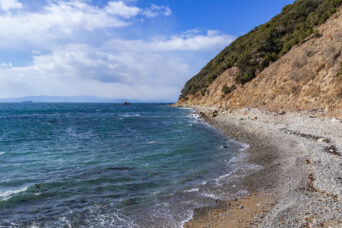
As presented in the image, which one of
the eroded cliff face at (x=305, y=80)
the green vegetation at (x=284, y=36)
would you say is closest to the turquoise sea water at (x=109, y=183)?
the eroded cliff face at (x=305, y=80)

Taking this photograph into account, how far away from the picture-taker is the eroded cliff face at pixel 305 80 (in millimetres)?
27266

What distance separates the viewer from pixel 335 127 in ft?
63.7

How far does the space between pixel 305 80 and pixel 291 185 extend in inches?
1037

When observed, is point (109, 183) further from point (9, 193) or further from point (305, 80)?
point (305, 80)

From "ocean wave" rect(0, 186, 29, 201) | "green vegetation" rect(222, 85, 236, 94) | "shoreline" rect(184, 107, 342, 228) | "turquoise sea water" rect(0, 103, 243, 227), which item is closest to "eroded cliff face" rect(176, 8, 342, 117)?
"green vegetation" rect(222, 85, 236, 94)

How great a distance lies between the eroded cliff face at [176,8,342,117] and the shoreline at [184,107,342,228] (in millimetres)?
7451

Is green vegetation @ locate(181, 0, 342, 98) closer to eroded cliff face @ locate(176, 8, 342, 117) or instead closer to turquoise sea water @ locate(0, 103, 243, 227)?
eroded cliff face @ locate(176, 8, 342, 117)

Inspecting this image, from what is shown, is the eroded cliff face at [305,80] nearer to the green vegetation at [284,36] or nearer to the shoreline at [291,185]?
the green vegetation at [284,36]

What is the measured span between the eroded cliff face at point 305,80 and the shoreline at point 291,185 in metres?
7.45

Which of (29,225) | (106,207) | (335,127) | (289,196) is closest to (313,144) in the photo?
(335,127)

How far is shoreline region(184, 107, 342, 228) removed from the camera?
7926 millimetres

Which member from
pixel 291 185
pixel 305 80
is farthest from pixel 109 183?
pixel 305 80

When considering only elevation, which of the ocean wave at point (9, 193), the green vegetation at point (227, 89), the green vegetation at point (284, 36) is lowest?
the ocean wave at point (9, 193)

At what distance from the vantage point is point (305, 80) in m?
32.0
